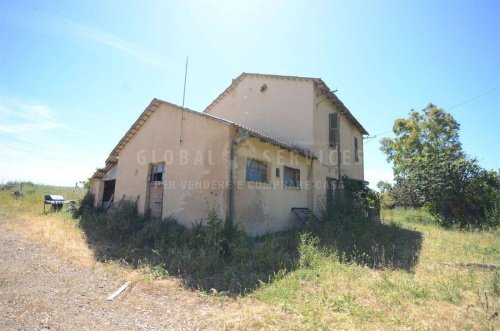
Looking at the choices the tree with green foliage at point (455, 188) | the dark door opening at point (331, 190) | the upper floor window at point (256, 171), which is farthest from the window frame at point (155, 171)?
the tree with green foliage at point (455, 188)

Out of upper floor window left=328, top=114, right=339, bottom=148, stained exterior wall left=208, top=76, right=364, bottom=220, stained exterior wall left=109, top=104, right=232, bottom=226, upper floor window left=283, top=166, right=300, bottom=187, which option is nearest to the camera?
stained exterior wall left=109, top=104, right=232, bottom=226

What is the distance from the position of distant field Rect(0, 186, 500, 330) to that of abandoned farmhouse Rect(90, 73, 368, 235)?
2750 mm

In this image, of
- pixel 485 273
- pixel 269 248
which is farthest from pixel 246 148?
pixel 485 273

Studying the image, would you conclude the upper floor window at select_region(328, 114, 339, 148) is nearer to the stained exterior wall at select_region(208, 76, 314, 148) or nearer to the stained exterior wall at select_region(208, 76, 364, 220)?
Result: the stained exterior wall at select_region(208, 76, 364, 220)

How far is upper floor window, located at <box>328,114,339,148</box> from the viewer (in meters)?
12.6

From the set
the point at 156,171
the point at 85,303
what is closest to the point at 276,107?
the point at 156,171

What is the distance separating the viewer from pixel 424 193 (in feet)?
49.3

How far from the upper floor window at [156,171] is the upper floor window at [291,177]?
4.53 m

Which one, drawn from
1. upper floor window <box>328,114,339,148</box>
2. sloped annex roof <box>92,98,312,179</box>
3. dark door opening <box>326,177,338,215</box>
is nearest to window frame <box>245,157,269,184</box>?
sloped annex roof <box>92,98,312,179</box>

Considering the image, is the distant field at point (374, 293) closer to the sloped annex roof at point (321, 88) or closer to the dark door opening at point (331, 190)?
the dark door opening at point (331, 190)

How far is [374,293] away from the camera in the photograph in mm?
4539

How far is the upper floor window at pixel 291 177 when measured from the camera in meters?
10.3

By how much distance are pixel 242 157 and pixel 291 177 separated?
3176 mm

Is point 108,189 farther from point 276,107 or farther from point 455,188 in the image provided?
point 455,188
